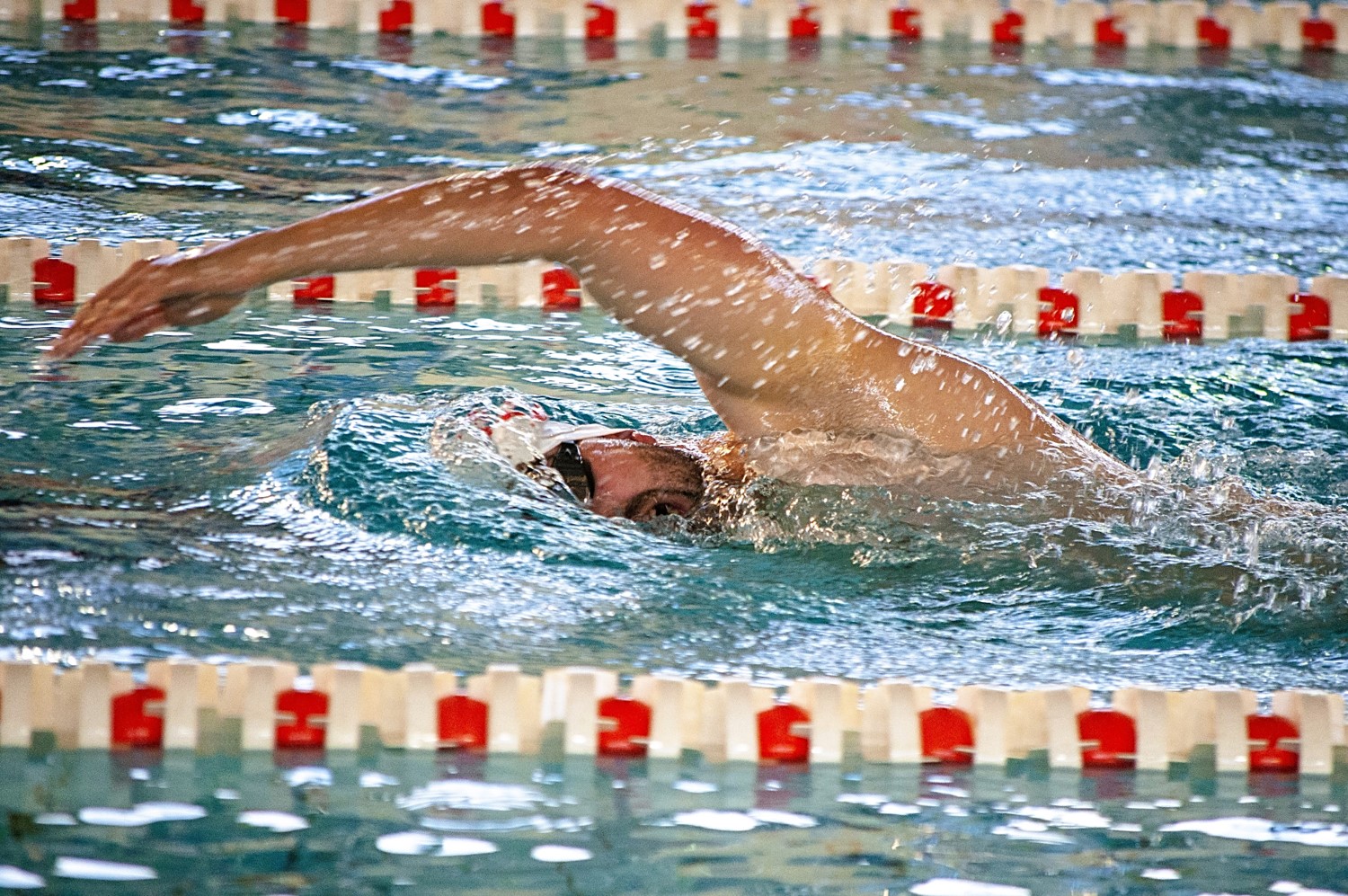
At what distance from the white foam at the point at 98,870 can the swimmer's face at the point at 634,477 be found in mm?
1107

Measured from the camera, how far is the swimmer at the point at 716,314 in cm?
216

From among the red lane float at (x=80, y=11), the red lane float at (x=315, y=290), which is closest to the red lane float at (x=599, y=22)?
the red lane float at (x=80, y=11)

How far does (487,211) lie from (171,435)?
1.23 meters

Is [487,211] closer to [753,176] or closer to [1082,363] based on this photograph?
[1082,363]

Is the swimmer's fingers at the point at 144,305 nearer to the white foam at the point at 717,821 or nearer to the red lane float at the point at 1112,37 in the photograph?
the white foam at the point at 717,821

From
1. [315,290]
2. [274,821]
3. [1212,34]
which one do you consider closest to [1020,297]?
[315,290]

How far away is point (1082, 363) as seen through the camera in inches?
159

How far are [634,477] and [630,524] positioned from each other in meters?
0.10

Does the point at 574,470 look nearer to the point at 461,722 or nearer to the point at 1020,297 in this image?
the point at 461,722

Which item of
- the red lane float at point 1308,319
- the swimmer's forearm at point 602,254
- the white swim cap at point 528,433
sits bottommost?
the white swim cap at point 528,433

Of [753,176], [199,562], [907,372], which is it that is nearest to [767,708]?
[907,372]

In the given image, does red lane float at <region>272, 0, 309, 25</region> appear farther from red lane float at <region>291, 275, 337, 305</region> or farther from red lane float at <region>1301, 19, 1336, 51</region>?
red lane float at <region>1301, 19, 1336, 51</region>

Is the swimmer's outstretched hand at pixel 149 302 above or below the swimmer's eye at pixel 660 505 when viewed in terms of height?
above

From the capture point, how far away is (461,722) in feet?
7.08
